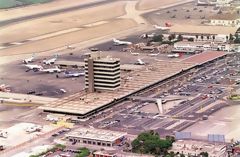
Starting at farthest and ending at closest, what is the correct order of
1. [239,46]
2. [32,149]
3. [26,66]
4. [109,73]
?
[239,46] < [26,66] < [109,73] < [32,149]

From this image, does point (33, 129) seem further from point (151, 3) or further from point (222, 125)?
point (151, 3)

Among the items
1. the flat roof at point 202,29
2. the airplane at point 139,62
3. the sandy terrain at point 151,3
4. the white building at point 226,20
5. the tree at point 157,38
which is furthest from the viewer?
the sandy terrain at point 151,3

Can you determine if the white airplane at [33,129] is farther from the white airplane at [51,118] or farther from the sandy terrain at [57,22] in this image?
the sandy terrain at [57,22]

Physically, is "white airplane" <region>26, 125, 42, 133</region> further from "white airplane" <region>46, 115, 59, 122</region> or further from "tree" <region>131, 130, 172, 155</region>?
"tree" <region>131, 130, 172, 155</region>

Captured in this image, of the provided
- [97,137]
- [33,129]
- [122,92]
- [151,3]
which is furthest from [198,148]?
[151,3]

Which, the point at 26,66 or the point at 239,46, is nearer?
the point at 26,66

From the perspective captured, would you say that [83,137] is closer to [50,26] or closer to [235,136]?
[235,136]

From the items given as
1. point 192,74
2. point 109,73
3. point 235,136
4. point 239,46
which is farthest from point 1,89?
point 239,46

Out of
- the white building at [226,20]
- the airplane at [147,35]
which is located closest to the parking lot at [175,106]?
the airplane at [147,35]
